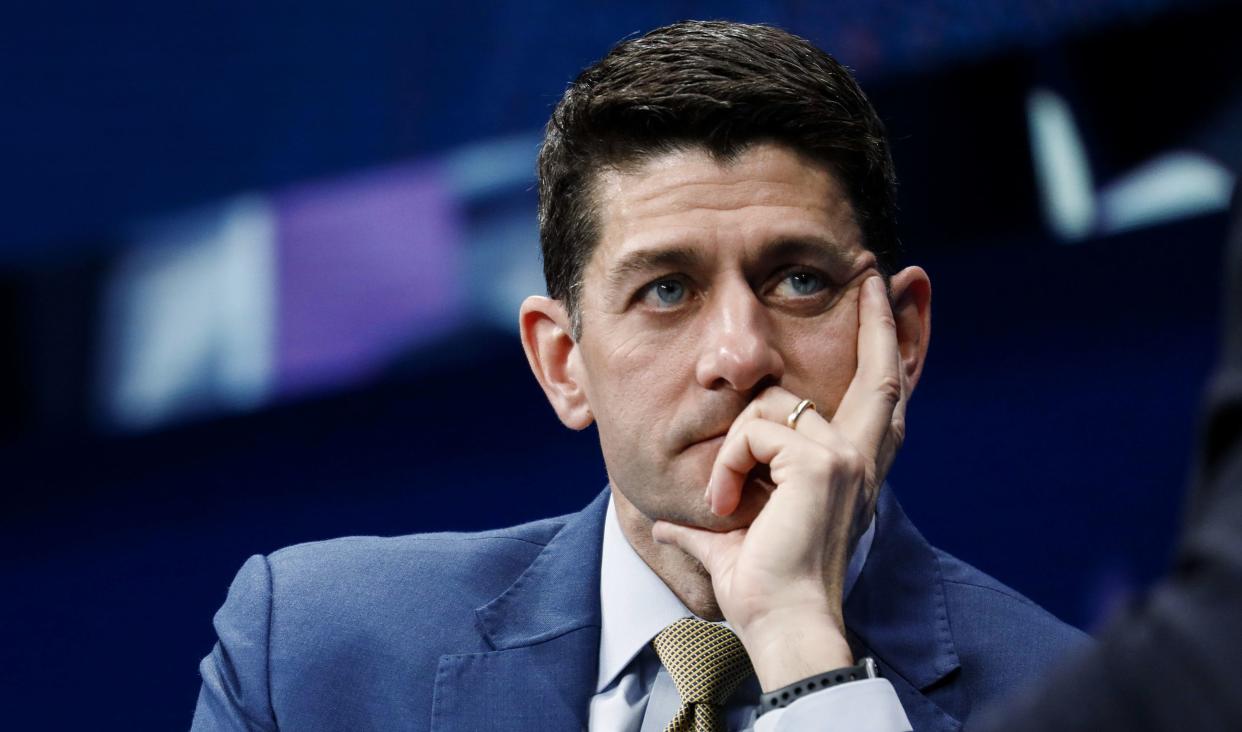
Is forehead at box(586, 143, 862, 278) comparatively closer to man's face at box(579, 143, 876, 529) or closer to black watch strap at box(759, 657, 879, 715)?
man's face at box(579, 143, 876, 529)

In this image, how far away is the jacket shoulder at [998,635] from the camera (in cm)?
192

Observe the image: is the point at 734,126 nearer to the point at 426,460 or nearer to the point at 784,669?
the point at 784,669

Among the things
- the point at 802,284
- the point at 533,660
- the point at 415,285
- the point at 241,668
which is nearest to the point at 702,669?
the point at 533,660

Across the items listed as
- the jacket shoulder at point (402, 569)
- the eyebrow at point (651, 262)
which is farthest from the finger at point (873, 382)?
the jacket shoulder at point (402, 569)

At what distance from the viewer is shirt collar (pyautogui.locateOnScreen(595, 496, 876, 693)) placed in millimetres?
1956

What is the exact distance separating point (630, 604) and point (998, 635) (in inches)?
19.1

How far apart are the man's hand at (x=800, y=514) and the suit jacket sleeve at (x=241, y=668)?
59cm

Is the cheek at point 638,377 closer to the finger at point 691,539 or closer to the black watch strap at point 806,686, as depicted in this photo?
the finger at point 691,539

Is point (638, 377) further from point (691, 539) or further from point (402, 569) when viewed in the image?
point (402, 569)

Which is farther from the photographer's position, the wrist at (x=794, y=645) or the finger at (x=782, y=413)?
the finger at (x=782, y=413)

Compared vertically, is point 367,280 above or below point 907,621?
above

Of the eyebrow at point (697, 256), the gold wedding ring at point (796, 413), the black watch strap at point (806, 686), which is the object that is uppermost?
the eyebrow at point (697, 256)

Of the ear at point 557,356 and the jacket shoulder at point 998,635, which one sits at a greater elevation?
the ear at point 557,356

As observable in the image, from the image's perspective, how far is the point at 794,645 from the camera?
153 cm
